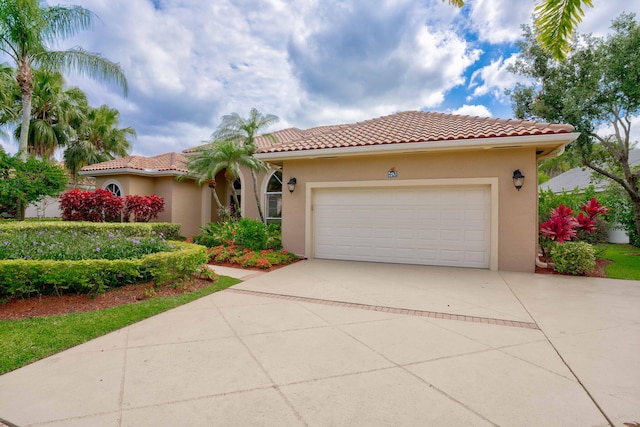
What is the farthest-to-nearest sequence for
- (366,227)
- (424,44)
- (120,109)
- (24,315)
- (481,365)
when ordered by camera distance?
(120,109)
(424,44)
(366,227)
(24,315)
(481,365)

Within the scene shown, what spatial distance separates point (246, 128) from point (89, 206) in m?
7.62

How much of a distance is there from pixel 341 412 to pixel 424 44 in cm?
1195

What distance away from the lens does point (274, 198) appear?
550 inches

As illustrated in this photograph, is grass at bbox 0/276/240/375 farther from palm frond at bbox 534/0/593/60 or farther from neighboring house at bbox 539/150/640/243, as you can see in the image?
neighboring house at bbox 539/150/640/243

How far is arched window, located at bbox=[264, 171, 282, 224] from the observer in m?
13.9

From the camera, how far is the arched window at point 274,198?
1385 centimetres

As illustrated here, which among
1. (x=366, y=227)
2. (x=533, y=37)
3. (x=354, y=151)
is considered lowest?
(x=366, y=227)

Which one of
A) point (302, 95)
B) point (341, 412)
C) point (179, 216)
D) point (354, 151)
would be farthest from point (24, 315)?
point (302, 95)

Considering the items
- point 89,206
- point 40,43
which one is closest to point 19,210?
point 89,206

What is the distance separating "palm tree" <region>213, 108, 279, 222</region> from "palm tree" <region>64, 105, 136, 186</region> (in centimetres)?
1527

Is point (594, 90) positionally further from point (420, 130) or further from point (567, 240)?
point (420, 130)

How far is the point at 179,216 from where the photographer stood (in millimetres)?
15797

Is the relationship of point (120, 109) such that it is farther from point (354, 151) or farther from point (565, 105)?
point (565, 105)

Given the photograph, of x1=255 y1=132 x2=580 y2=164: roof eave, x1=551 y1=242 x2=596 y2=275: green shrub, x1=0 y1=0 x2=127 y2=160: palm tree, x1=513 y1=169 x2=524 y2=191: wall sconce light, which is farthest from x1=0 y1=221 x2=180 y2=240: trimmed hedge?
x1=551 y1=242 x2=596 y2=275: green shrub
